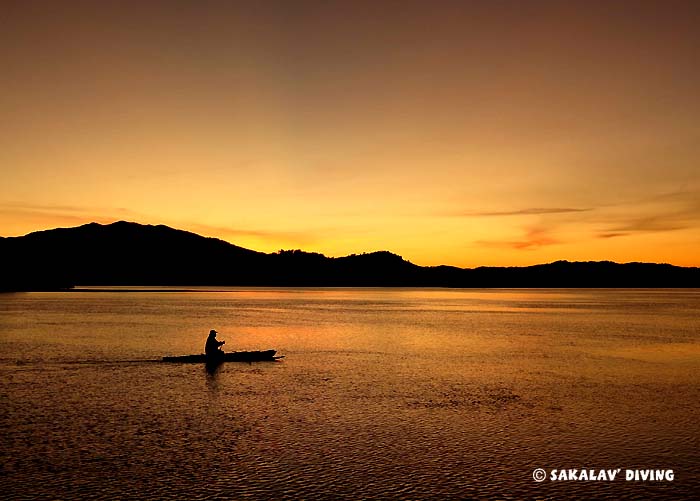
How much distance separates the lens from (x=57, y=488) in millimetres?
19891

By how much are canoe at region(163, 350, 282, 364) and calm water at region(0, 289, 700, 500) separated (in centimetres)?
175

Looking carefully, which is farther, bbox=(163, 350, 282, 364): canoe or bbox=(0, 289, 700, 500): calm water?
bbox=(163, 350, 282, 364): canoe

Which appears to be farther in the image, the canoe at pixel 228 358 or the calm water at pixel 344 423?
the canoe at pixel 228 358

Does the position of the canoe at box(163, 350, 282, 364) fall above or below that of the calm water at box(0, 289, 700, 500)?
above

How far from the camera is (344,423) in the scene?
2941 cm

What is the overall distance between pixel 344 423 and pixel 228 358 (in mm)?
23114

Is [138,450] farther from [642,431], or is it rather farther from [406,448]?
[642,431]

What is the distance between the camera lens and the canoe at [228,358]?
48.7 m

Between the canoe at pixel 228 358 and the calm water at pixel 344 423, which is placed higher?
the canoe at pixel 228 358

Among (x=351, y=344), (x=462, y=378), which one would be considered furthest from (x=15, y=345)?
(x=462, y=378)

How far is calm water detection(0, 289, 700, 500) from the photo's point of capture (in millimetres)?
20906

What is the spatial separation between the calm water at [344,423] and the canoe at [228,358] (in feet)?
5.74

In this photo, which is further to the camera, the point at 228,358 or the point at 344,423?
the point at 228,358

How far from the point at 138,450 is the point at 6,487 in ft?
17.6
